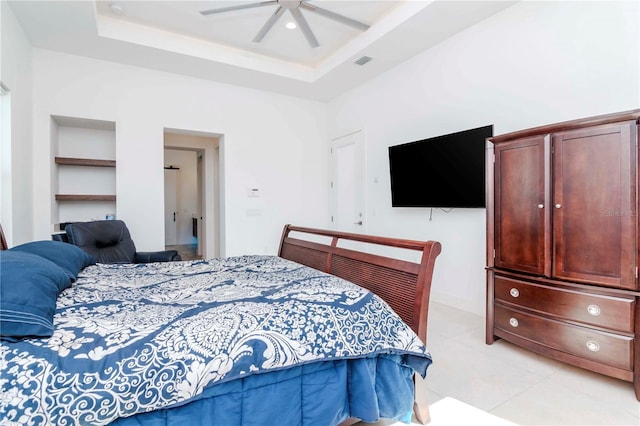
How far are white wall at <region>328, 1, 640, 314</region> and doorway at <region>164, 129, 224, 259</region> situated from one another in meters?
2.44

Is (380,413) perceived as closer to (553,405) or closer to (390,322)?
(390,322)

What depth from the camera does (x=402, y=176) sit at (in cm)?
382

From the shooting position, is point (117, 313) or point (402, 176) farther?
point (402, 176)

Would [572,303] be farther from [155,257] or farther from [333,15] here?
[155,257]

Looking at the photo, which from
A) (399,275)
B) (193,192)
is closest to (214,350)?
(399,275)

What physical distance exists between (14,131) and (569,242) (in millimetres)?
4589

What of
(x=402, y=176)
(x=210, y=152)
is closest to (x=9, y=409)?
(x=402, y=176)

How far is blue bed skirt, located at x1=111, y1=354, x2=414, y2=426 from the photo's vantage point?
43.3 inches

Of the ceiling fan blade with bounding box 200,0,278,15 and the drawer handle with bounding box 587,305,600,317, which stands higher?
the ceiling fan blade with bounding box 200,0,278,15

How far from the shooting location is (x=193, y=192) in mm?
9141

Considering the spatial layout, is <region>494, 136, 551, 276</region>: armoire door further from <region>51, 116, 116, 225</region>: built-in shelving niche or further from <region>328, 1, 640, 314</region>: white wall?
<region>51, 116, 116, 225</region>: built-in shelving niche

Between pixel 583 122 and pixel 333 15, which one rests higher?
pixel 333 15

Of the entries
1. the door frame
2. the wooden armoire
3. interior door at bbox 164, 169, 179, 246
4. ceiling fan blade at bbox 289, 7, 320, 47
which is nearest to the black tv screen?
Result: the wooden armoire

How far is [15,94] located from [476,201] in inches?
173
